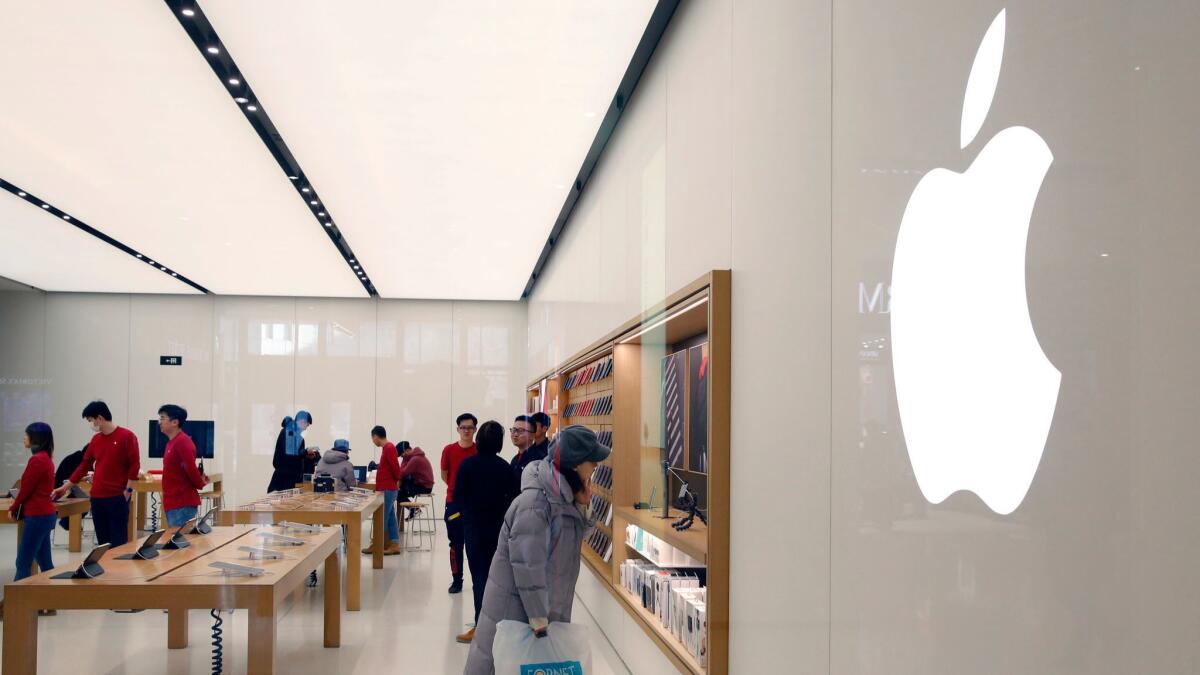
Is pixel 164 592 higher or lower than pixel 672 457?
lower

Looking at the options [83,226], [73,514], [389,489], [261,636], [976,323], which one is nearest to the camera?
[976,323]

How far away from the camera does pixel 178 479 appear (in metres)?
6.93

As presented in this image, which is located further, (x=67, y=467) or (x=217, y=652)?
(x=67, y=467)

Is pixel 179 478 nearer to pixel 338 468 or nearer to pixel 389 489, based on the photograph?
pixel 338 468

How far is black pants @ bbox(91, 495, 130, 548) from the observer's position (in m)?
7.07

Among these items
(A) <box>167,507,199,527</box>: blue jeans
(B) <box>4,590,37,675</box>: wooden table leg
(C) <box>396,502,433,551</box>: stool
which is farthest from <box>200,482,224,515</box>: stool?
(C) <box>396,502,433,551</box>: stool

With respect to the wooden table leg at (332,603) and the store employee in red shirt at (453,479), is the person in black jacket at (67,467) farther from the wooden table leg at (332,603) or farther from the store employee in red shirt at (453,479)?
the wooden table leg at (332,603)

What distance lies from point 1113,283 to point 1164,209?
13cm

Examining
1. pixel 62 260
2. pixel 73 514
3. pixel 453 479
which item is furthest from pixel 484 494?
pixel 62 260

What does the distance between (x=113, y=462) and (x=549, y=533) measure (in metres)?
5.24

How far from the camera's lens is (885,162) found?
2023 millimetres

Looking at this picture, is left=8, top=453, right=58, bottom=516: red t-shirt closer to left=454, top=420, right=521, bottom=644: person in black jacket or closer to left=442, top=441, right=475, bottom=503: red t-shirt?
left=442, top=441, right=475, bottom=503: red t-shirt

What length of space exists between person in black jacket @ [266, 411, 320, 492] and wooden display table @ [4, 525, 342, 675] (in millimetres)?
4676

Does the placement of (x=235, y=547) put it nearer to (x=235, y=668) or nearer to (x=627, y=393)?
(x=235, y=668)
